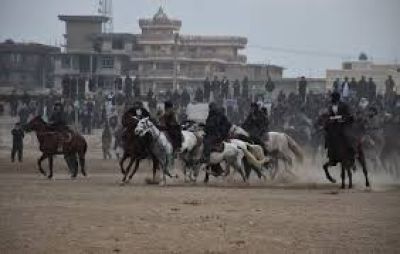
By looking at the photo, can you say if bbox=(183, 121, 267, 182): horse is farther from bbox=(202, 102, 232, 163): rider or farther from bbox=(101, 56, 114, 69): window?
bbox=(101, 56, 114, 69): window

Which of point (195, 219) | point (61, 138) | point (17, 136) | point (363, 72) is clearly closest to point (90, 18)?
point (363, 72)

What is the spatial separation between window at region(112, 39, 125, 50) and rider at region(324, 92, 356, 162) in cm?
5366

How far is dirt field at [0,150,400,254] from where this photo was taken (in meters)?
11.3

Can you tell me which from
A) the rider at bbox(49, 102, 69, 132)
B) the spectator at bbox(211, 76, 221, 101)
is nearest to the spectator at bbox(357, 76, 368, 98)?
the spectator at bbox(211, 76, 221, 101)

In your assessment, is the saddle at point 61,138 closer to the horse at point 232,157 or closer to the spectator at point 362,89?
the horse at point 232,157

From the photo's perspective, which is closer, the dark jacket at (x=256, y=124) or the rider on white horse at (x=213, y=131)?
the rider on white horse at (x=213, y=131)

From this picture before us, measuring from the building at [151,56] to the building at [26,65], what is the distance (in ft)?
3.27

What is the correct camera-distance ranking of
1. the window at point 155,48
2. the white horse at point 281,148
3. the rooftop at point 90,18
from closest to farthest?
1. the white horse at point 281,148
2. the window at point 155,48
3. the rooftop at point 90,18

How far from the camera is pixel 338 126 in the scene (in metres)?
20.1

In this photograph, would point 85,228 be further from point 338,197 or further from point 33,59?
point 33,59

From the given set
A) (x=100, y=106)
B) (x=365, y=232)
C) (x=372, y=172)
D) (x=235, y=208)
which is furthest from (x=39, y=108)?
(x=365, y=232)

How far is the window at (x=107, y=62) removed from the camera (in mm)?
70625

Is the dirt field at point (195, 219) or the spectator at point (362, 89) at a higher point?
the spectator at point (362, 89)

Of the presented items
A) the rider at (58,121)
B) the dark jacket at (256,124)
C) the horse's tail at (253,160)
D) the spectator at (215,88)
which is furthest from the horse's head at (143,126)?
the spectator at (215,88)
